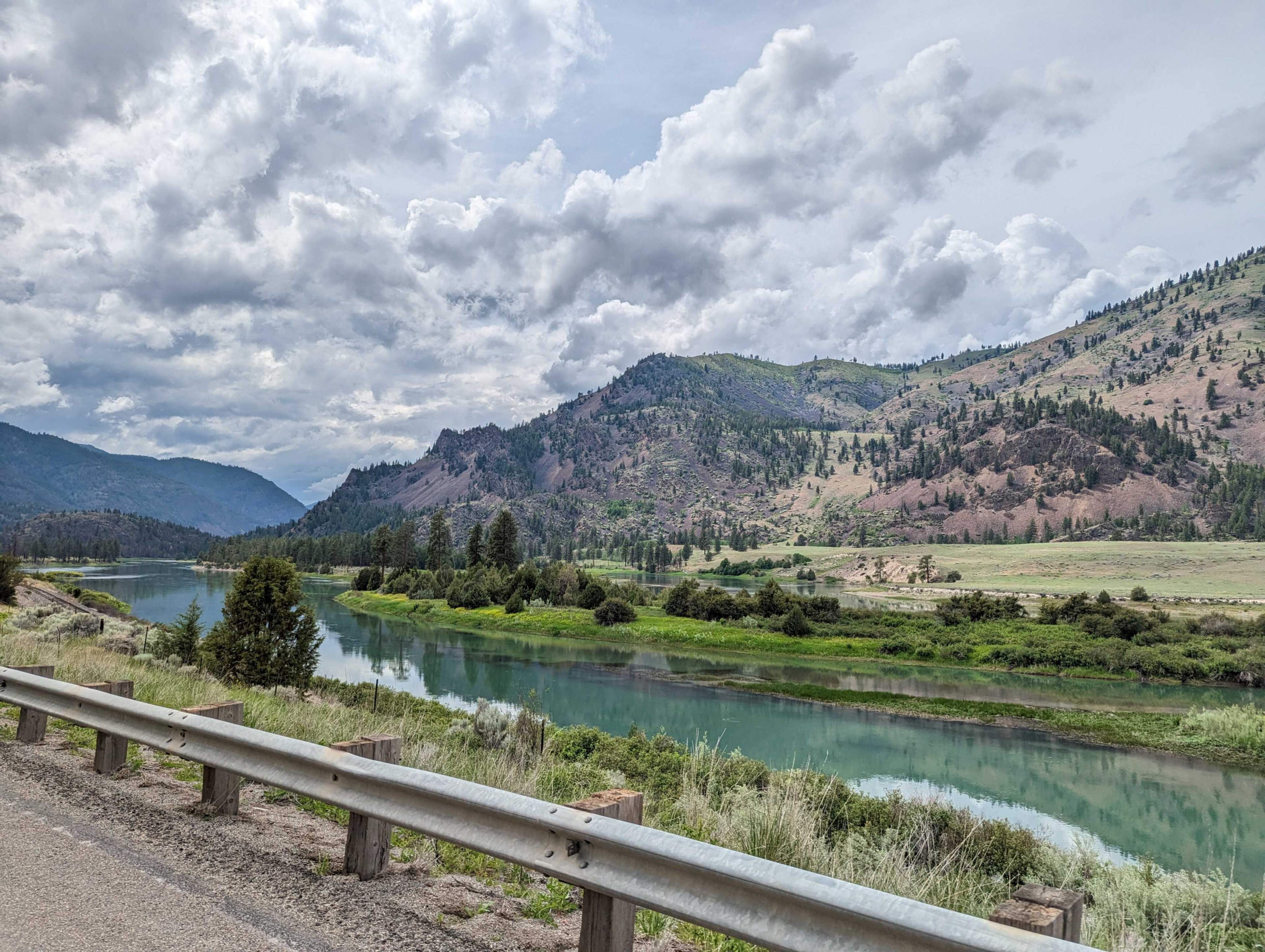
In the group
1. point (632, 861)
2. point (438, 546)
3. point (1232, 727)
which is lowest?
point (1232, 727)

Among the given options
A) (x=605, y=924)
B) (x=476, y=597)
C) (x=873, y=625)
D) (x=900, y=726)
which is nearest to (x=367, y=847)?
(x=605, y=924)

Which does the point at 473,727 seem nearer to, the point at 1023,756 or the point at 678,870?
the point at 678,870

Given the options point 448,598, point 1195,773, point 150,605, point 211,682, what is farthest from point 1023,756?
point 150,605

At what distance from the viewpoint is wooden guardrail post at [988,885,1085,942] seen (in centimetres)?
249

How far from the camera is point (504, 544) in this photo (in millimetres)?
81750

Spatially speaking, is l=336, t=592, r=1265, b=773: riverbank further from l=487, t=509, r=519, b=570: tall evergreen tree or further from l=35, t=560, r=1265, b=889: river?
l=487, t=509, r=519, b=570: tall evergreen tree

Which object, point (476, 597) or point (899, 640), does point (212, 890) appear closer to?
point (899, 640)

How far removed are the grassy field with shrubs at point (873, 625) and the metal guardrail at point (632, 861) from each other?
155ft

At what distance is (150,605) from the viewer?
66.5m

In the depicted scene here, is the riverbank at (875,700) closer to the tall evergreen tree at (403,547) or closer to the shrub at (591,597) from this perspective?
the shrub at (591,597)

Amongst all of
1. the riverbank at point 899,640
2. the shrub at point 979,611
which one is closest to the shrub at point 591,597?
the riverbank at point 899,640

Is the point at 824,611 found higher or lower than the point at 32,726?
lower

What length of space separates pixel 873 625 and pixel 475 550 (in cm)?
4548

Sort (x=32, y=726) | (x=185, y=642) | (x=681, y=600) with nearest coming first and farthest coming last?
1. (x=32, y=726)
2. (x=185, y=642)
3. (x=681, y=600)
